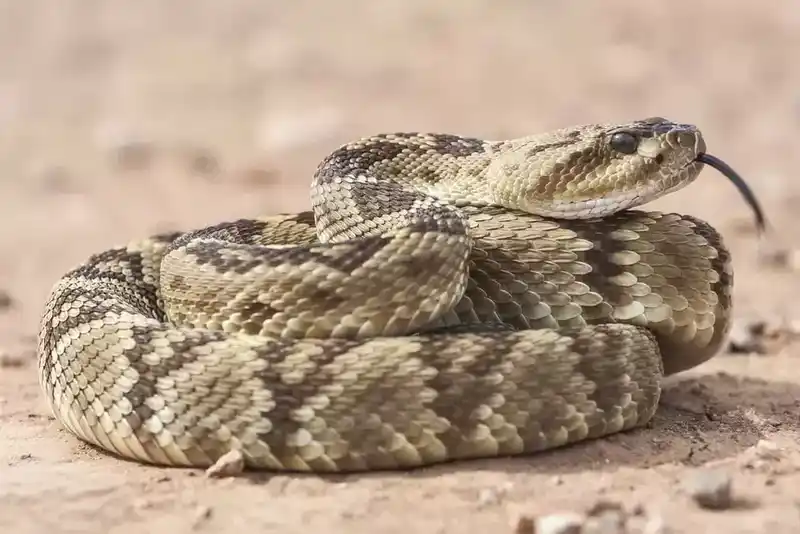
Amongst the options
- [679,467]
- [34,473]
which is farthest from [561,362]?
[34,473]

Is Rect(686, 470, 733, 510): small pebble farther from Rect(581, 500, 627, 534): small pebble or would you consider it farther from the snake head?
the snake head

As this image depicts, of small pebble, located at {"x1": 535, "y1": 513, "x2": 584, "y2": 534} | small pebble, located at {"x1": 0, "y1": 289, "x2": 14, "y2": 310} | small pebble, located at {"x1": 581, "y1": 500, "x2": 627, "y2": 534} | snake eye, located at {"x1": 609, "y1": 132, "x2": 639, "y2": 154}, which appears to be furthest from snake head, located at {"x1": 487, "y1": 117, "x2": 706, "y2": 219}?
small pebble, located at {"x1": 0, "y1": 289, "x2": 14, "y2": 310}

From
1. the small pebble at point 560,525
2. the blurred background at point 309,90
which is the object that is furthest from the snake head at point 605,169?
the blurred background at point 309,90

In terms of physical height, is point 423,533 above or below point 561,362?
below

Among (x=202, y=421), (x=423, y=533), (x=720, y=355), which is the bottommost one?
(x=720, y=355)

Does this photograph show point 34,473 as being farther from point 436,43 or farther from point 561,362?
point 436,43

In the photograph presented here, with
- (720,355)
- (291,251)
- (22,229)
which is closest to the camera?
(291,251)

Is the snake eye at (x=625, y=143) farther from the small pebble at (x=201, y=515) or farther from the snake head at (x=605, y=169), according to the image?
the small pebble at (x=201, y=515)
